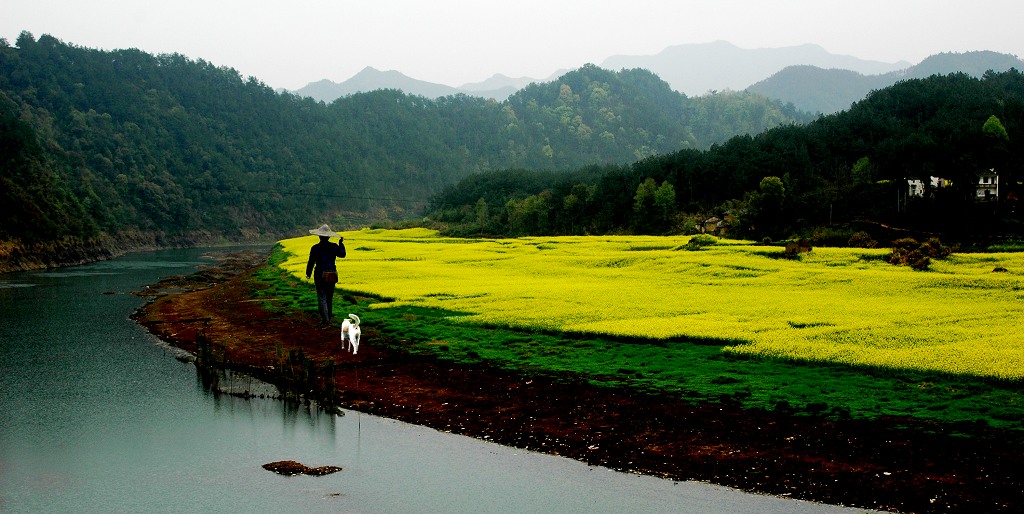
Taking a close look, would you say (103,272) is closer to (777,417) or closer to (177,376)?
(177,376)

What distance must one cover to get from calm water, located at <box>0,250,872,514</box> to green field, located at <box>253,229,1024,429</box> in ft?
13.5

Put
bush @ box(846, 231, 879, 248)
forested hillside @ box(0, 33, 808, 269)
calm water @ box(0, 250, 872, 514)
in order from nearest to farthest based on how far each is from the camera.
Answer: calm water @ box(0, 250, 872, 514) → bush @ box(846, 231, 879, 248) → forested hillside @ box(0, 33, 808, 269)

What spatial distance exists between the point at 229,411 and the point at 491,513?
7132 mm

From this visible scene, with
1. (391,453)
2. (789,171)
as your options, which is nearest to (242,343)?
(391,453)

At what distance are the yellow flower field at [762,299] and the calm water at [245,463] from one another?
25.7 ft

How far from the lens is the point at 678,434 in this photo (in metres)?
12.6

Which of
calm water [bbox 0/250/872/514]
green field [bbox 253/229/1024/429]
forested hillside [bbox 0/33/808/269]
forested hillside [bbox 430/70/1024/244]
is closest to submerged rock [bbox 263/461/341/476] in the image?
calm water [bbox 0/250/872/514]

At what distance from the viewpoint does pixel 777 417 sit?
13.2 meters

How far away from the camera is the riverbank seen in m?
10.2

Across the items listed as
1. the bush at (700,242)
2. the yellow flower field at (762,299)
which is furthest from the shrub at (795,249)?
the bush at (700,242)

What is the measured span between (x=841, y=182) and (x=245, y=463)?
201 feet

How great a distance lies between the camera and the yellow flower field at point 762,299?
17.9m

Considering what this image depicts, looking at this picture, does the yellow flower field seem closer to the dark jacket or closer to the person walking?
the person walking

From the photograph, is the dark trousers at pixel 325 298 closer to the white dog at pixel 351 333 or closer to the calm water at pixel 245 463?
the white dog at pixel 351 333
